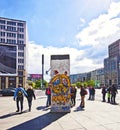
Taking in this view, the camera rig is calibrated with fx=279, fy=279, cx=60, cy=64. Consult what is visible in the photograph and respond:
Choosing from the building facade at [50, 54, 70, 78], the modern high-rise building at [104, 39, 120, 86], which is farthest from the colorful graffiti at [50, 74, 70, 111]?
the modern high-rise building at [104, 39, 120, 86]

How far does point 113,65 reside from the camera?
15888 centimetres

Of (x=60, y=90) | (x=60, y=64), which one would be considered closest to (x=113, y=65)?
(x=60, y=64)

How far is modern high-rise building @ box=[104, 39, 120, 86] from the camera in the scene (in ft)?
504

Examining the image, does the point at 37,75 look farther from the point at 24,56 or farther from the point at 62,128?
the point at 62,128

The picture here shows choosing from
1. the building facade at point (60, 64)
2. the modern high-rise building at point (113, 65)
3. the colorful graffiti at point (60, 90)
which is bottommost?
the colorful graffiti at point (60, 90)

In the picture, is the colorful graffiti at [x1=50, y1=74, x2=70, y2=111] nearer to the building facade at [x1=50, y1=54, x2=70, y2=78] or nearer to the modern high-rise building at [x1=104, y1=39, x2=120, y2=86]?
the building facade at [x1=50, y1=54, x2=70, y2=78]

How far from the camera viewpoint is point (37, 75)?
124938 mm

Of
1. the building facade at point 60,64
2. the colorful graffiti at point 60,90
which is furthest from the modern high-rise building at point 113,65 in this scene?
the colorful graffiti at point 60,90

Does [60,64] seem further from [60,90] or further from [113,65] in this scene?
[113,65]

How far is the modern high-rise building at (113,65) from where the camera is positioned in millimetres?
153600

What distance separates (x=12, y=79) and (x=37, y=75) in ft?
88.2

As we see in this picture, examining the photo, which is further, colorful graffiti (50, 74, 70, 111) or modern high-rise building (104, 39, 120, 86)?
modern high-rise building (104, 39, 120, 86)

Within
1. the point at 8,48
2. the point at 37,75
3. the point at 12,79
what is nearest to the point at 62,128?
the point at 8,48

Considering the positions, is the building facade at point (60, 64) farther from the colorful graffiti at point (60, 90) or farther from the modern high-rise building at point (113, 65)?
the modern high-rise building at point (113, 65)
